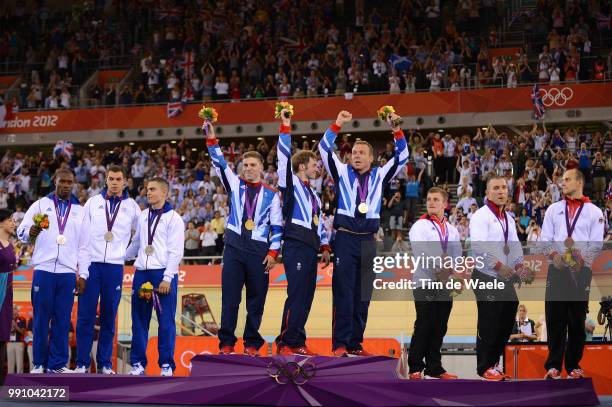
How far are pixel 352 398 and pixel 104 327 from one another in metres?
3.47

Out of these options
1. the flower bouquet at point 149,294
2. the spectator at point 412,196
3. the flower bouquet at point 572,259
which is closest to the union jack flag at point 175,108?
the spectator at point 412,196

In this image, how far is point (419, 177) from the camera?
85.2 feet

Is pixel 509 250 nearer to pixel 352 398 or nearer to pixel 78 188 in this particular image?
pixel 352 398

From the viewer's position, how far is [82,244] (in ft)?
35.6

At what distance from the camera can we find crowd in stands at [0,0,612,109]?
100 ft

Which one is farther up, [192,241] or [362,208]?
[362,208]

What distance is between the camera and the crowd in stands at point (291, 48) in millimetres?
30594

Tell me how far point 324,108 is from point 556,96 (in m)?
7.53

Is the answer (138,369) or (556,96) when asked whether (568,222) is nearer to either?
(138,369)

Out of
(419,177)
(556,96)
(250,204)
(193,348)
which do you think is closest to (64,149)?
(419,177)

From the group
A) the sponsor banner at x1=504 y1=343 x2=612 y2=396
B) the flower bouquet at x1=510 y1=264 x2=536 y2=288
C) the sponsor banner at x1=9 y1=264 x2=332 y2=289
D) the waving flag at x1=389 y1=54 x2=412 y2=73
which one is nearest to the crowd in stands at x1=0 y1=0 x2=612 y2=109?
the waving flag at x1=389 y1=54 x2=412 y2=73

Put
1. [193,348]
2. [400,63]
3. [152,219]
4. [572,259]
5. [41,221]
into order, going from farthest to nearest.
Answer: [400,63], [193,348], [152,219], [41,221], [572,259]

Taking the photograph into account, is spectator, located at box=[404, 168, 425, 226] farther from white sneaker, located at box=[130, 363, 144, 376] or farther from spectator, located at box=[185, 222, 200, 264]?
white sneaker, located at box=[130, 363, 144, 376]

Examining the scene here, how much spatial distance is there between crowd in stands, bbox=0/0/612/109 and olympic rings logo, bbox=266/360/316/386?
73.3 ft
